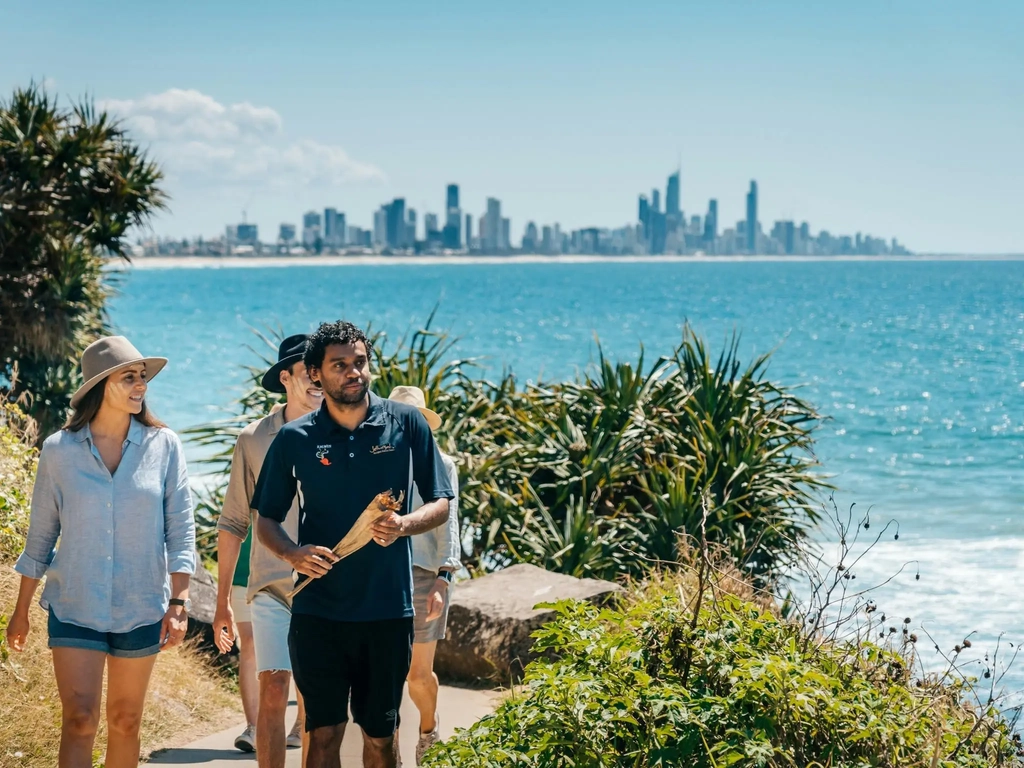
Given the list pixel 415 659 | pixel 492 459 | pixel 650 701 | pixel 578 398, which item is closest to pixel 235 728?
pixel 415 659

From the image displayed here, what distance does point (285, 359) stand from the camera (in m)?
5.62

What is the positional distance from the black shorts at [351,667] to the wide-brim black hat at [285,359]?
146cm

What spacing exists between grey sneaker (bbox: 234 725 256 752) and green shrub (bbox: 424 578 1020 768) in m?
2.20

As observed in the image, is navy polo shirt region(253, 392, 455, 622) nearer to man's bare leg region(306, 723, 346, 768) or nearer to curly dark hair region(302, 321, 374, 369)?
curly dark hair region(302, 321, 374, 369)

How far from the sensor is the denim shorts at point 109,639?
466cm

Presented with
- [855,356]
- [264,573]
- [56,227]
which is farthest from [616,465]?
[855,356]

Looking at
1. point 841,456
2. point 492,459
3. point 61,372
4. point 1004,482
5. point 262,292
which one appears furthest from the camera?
point 262,292

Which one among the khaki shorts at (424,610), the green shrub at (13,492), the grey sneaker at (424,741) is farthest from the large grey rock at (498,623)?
the green shrub at (13,492)

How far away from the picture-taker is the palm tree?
1550 centimetres

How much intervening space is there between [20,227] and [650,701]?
14104 mm

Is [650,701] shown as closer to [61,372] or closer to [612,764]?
[612,764]

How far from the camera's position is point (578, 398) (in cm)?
1141

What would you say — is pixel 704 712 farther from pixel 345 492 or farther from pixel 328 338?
pixel 328 338

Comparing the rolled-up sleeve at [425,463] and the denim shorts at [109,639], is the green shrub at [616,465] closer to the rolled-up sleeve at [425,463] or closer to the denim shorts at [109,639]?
the rolled-up sleeve at [425,463]
